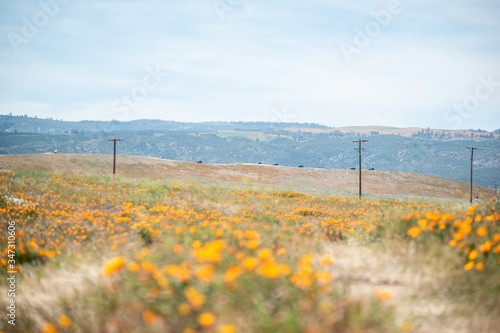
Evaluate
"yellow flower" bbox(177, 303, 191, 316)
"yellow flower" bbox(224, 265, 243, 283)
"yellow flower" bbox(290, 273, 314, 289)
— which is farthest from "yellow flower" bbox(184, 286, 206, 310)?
"yellow flower" bbox(290, 273, 314, 289)

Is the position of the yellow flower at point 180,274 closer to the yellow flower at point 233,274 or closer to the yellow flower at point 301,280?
the yellow flower at point 233,274

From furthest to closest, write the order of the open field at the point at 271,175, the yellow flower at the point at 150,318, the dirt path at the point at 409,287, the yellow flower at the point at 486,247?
the open field at the point at 271,175 → the yellow flower at the point at 486,247 → the dirt path at the point at 409,287 → the yellow flower at the point at 150,318

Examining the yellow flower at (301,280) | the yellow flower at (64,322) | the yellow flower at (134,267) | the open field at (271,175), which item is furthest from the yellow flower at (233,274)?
the open field at (271,175)

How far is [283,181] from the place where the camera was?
77.5 meters

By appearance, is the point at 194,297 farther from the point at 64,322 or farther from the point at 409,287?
the point at 409,287

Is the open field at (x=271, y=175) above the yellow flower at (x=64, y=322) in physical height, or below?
below

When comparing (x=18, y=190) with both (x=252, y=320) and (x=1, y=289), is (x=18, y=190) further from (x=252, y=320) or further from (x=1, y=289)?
(x=252, y=320)

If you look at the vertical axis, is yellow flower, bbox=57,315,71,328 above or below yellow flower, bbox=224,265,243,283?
below

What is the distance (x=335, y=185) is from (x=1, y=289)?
79879 millimetres

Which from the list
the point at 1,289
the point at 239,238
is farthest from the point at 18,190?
the point at 239,238

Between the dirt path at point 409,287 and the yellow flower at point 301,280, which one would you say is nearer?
the yellow flower at point 301,280

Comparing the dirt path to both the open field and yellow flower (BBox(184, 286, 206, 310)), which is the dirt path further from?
the open field

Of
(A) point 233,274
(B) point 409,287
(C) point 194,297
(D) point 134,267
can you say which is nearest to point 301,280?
(A) point 233,274

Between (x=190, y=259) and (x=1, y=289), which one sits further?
(x=1, y=289)
